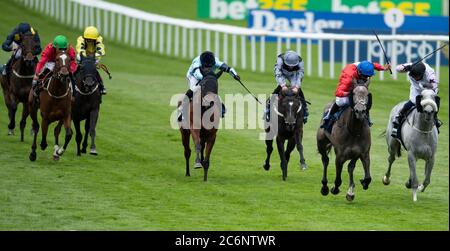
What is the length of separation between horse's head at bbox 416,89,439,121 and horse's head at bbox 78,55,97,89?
565 centimetres

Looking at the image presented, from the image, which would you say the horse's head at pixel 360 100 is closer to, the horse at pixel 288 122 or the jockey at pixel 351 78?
the jockey at pixel 351 78

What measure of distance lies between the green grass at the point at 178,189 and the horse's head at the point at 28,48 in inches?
54.0

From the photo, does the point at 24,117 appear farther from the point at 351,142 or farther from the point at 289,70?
the point at 351,142

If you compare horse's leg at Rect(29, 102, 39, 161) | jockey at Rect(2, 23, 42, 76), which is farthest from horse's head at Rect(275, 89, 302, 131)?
jockey at Rect(2, 23, 42, 76)

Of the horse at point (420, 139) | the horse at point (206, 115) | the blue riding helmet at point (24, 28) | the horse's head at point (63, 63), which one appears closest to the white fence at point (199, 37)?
the blue riding helmet at point (24, 28)

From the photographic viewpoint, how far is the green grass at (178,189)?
16.9 metres

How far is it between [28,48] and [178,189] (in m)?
4.56

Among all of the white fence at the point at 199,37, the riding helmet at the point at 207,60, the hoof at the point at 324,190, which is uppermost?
the white fence at the point at 199,37

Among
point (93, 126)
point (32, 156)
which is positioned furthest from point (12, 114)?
point (32, 156)

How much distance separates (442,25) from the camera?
37.2 m

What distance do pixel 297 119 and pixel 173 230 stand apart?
16.4 feet

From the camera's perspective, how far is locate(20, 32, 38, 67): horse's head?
2259 centimetres
